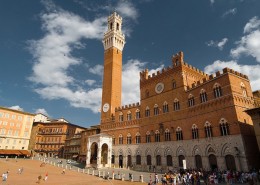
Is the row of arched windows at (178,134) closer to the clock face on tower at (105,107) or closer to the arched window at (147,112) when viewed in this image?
the arched window at (147,112)

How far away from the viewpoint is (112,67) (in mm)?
52250

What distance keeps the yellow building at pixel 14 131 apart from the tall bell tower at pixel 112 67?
78.8 ft

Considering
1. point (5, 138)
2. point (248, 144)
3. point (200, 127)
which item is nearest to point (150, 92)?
point (200, 127)

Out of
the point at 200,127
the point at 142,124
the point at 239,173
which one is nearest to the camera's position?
the point at 239,173

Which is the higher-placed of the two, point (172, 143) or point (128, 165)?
point (172, 143)

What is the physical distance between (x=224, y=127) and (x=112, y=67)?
32539 mm

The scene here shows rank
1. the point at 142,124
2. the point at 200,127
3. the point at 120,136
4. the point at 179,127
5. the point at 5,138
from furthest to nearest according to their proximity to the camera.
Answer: the point at 5,138 < the point at 120,136 < the point at 142,124 < the point at 179,127 < the point at 200,127

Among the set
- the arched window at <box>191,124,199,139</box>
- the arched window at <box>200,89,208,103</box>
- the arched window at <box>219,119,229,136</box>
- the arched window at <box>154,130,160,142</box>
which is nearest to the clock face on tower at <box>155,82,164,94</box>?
the arched window at <box>154,130,160,142</box>

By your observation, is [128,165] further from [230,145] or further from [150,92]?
[230,145]

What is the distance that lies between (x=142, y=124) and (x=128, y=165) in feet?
30.6

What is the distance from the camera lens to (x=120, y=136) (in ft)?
151

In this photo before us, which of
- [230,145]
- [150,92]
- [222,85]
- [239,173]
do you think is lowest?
[239,173]

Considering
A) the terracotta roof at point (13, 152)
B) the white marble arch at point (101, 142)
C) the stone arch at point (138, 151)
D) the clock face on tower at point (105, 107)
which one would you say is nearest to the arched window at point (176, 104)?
the stone arch at point (138, 151)

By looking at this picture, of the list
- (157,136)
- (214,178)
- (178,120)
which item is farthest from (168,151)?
(214,178)
